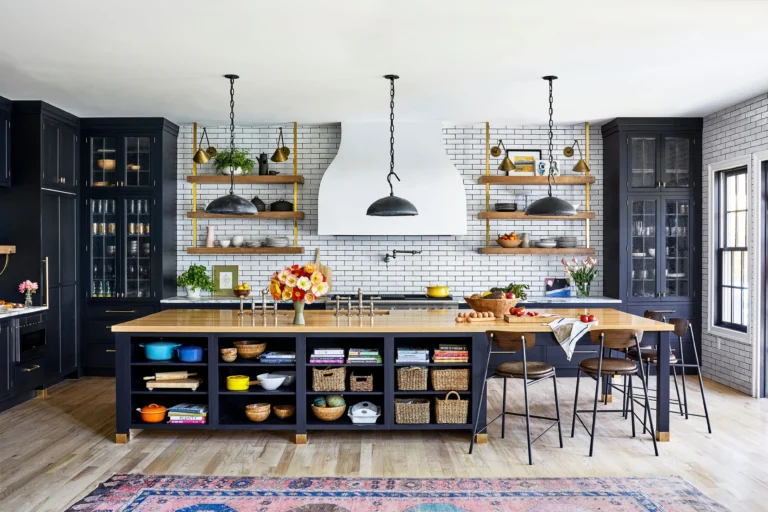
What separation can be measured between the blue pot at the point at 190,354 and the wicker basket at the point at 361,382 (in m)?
1.21

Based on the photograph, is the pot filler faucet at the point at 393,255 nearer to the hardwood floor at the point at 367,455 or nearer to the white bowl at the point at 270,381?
the hardwood floor at the point at 367,455

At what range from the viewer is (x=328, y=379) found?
4.84 metres

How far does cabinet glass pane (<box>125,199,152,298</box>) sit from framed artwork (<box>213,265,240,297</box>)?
32.7 inches

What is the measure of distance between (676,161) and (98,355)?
7167mm

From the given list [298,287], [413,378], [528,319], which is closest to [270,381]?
[298,287]

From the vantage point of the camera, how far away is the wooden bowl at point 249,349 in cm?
488

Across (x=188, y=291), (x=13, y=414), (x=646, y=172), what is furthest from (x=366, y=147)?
(x=13, y=414)

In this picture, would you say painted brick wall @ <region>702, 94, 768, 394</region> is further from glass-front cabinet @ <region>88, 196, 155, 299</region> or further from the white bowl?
glass-front cabinet @ <region>88, 196, 155, 299</region>

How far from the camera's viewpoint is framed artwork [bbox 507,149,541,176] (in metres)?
7.75

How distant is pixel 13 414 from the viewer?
561cm

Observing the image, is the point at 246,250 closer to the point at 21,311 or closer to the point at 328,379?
the point at 21,311

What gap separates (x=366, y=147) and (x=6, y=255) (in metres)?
4.04

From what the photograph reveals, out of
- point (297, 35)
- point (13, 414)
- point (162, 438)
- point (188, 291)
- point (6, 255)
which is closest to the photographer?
point (297, 35)

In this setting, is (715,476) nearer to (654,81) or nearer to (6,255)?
(654,81)
